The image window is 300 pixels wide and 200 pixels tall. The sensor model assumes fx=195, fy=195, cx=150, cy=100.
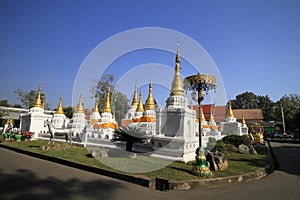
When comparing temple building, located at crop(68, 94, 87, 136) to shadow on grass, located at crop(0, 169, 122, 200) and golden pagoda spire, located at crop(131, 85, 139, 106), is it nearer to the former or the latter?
golden pagoda spire, located at crop(131, 85, 139, 106)

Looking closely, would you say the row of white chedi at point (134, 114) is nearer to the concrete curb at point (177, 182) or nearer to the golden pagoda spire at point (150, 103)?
the golden pagoda spire at point (150, 103)

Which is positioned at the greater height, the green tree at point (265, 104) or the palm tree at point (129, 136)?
the green tree at point (265, 104)

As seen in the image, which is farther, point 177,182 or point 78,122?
point 78,122

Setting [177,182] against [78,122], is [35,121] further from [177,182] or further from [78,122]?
[177,182]

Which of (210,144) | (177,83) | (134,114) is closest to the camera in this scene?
(177,83)

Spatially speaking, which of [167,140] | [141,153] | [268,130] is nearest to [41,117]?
[141,153]

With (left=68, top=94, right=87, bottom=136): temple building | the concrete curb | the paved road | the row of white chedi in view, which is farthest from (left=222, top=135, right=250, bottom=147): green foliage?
(left=68, top=94, right=87, bottom=136): temple building

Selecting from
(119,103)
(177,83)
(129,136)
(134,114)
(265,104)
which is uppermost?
(265,104)

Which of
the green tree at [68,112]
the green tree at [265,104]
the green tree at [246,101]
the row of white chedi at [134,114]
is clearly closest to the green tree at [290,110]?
the row of white chedi at [134,114]

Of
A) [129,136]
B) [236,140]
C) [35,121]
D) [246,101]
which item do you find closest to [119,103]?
[35,121]

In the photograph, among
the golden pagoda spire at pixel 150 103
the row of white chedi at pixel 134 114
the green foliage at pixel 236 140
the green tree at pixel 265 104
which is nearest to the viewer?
→ the row of white chedi at pixel 134 114

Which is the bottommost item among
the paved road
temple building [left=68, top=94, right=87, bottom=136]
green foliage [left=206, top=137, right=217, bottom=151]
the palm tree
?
the paved road

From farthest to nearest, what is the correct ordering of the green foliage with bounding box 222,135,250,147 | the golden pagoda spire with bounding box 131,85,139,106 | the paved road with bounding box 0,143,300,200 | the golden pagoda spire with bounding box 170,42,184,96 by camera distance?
the golden pagoda spire with bounding box 131,85,139,106, the green foliage with bounding box 222,135,250,147, the golden pagoda spire with bounding box 170,42,184,96, the paved road with bounding box 0,143,300,200

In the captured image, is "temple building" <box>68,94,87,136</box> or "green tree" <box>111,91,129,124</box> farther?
"green tree" <box>111,91,129,124</box>
